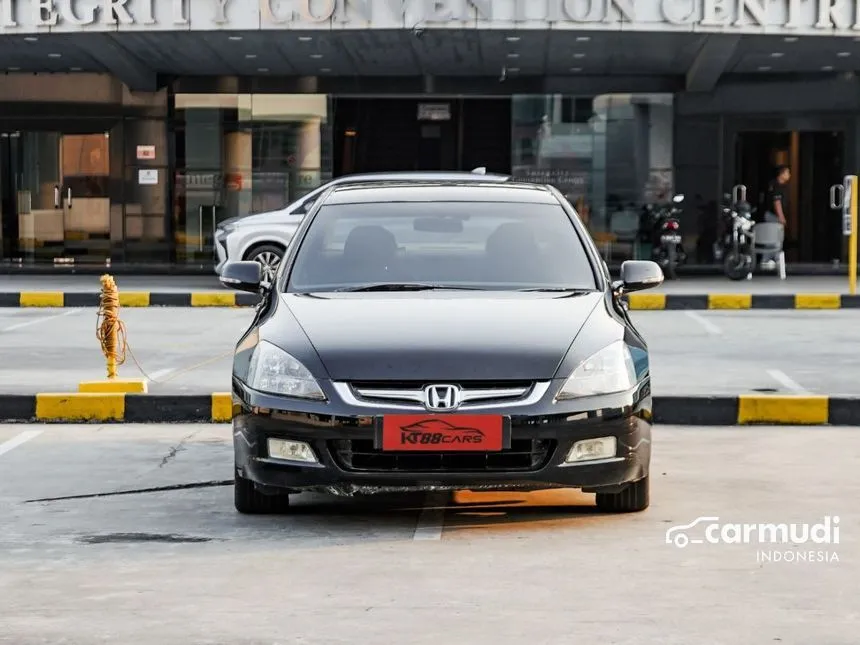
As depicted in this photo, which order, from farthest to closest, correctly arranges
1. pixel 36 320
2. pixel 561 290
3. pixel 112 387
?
pixel 36 320 → pixel 112 387 → pixel 561 290

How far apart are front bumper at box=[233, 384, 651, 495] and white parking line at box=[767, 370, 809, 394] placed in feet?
16.6

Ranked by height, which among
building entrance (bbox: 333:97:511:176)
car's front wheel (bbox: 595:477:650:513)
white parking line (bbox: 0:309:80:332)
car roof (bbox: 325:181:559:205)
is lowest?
white parking line (bbox: 0:309:80:332)

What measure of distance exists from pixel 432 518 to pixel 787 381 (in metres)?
5.67

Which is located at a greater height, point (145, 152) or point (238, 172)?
point (145, 152)

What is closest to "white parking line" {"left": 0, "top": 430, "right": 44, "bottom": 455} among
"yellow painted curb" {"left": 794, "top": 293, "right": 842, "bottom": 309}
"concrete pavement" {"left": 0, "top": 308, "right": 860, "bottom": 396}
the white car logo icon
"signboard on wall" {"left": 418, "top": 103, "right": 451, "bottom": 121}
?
"concrete pavement" {"left": 0, "top": 308, "right": 860, "bottom": 396}

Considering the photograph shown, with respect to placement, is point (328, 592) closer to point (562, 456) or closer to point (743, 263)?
point (562, 456)

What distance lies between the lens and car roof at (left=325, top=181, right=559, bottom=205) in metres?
8.52

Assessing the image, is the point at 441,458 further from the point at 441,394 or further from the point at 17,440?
the point at 17,440

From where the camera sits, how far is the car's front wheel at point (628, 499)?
24.0 feet

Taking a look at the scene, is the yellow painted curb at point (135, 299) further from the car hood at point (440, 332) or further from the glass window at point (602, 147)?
the car hood at point (440, 332)

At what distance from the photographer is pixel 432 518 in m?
7.30

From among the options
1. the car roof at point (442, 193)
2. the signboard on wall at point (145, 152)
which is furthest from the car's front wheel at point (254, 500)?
the signboard on wall at point (145, 152)

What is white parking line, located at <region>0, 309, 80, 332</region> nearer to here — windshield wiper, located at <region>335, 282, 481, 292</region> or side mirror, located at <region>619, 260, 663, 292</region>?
windshield wiper, located at <region>335, 282, 481, 292</region>

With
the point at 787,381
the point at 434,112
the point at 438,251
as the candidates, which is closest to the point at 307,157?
the point at 434,112
